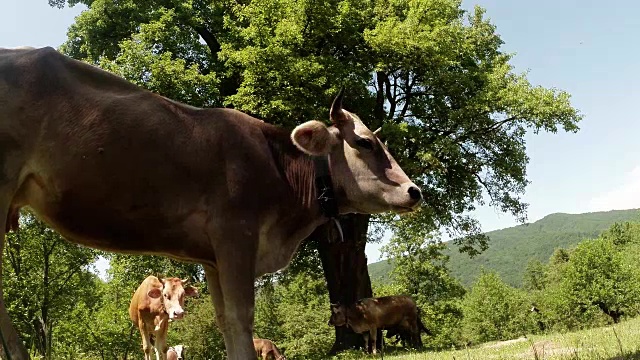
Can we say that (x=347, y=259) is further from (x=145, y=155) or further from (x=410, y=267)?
(x=410, y=267)

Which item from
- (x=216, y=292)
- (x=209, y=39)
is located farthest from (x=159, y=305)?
(x=209, y=39)

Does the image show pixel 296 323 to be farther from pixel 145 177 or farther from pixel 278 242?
pixel 145 177

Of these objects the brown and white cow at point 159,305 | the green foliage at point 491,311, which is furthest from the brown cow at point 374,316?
the green foliage at point 491,311

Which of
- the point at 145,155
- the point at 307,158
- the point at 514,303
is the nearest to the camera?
the point at 145,155

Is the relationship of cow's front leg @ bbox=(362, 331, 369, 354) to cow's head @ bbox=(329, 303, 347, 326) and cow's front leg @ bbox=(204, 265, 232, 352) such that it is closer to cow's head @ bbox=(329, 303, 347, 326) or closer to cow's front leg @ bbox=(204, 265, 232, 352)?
cow's head @ bbox=(329, 303, 347, 326)

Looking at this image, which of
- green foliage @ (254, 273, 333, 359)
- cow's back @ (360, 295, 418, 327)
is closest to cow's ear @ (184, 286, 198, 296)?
cow's back @ (360, 295, 418, 327)

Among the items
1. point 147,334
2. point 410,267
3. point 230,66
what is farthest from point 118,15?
point 410,267

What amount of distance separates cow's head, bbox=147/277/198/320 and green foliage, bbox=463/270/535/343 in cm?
6487

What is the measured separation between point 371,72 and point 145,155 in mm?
19161

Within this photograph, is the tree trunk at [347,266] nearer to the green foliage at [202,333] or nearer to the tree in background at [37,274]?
the green foliage at [202,333]

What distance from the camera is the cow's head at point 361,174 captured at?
4004 millimetres

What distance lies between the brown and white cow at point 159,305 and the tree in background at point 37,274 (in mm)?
16003

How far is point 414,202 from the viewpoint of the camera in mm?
4059

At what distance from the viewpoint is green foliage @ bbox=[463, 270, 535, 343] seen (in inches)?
2792
